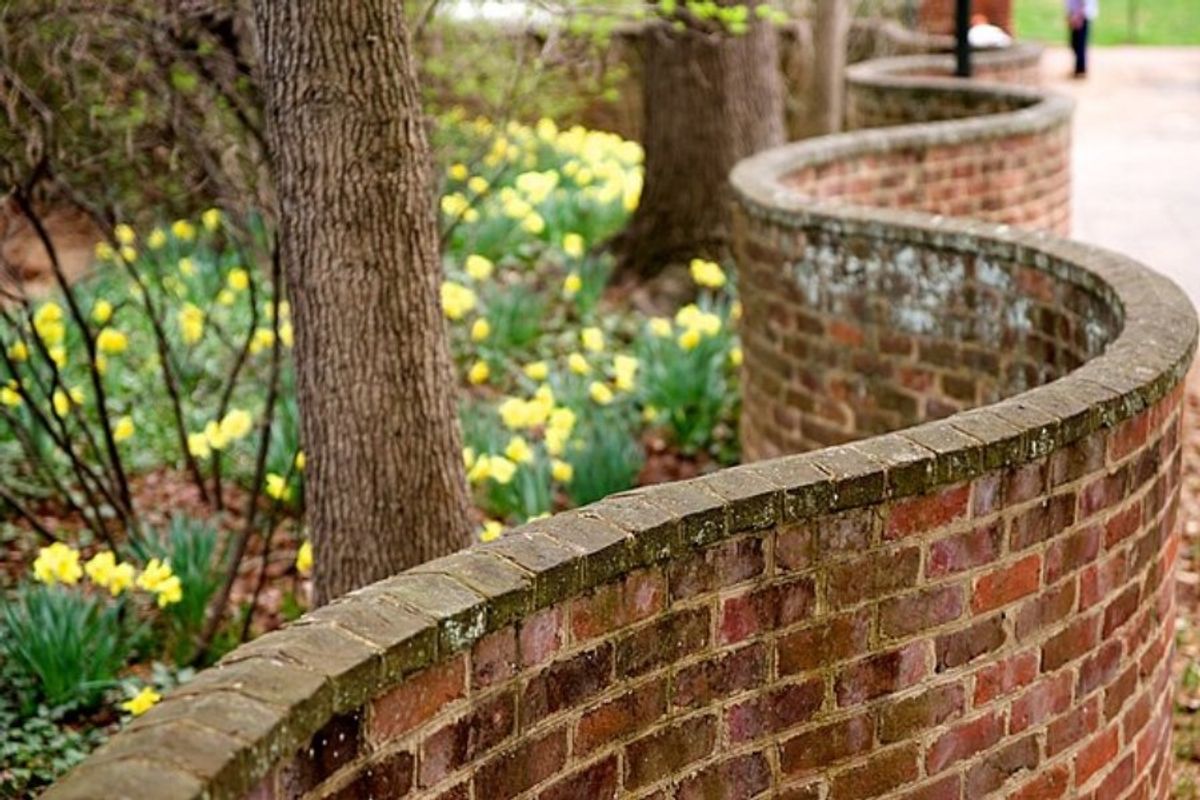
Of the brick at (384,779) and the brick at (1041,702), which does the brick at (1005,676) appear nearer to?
the brick at (1041,702)

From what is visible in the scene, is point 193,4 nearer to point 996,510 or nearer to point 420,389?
point 420,389

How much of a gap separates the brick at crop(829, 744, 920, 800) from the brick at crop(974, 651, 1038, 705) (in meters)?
0.19

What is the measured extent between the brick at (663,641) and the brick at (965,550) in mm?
568

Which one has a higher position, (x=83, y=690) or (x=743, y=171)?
(x=743, y=171)

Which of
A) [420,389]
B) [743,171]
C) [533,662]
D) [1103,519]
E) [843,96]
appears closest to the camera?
[533,662]

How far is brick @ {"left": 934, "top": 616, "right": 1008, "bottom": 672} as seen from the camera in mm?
3596

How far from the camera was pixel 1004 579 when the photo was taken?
12.1 feet

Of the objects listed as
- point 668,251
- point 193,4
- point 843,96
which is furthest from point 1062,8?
point 193,4

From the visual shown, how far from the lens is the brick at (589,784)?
3.04m

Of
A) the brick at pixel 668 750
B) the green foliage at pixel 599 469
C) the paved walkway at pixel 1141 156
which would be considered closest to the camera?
the brick at pixel 668 750

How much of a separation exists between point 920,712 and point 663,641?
688 millimetres

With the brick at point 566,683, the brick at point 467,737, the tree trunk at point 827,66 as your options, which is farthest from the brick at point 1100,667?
the tree trunk at point 827,66

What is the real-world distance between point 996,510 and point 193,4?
3.32 metres

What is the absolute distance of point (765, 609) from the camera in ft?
10.9
